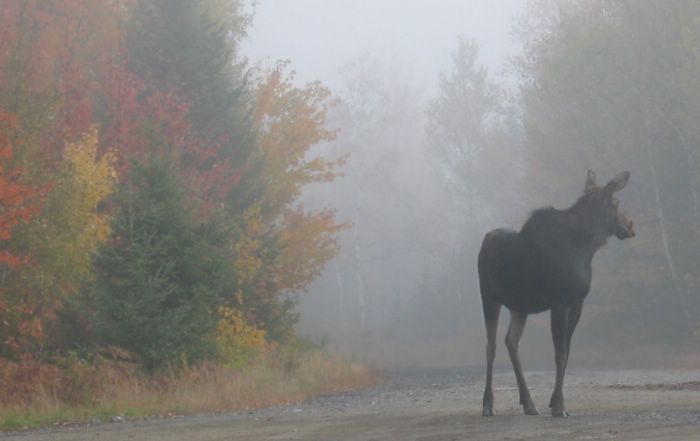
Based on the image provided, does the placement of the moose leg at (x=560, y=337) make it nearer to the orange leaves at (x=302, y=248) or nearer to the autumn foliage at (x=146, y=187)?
the autumn foliage at (x=146, y=187)

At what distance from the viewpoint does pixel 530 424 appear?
39.6ft

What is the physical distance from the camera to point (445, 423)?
42.0 ft

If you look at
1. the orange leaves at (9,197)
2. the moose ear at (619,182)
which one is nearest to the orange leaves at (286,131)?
the orange leaves at (9,197)

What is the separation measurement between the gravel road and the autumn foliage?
214 inches

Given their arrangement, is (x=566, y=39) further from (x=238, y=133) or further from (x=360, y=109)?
(x=360, y=109)

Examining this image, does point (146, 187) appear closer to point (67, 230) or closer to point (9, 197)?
point (67, 230)

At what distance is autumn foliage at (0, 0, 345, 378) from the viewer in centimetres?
2284

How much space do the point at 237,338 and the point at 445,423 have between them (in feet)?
50.0

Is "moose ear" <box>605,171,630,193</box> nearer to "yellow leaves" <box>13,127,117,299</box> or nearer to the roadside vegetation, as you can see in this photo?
the roadside vegetation

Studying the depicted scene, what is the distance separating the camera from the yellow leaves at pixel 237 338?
2683cm

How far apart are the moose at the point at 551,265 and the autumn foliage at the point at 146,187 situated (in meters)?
9.99

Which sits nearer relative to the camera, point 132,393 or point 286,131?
point 132,393

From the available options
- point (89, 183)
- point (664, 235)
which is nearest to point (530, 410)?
point (89, 183)

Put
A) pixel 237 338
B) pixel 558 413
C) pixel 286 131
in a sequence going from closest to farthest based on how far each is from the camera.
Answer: pixel 558 413 < pixel 237 338 < pixel 286 131
